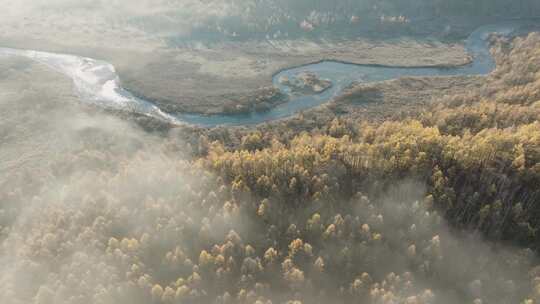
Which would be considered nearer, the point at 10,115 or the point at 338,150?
the point at 338,150

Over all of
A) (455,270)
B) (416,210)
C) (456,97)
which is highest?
(456,97)

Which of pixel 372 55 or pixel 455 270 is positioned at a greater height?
pixel 372 55

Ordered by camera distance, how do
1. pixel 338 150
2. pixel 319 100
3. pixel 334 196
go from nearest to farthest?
pixel 334 196
pixel 338 150
pixel 319 100

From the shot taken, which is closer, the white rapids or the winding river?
the winding river

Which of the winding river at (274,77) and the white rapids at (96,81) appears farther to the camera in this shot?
the white rapids at (96,81)

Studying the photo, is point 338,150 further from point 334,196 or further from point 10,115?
point 10,115

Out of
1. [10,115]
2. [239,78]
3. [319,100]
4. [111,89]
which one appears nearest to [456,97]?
[319,100]

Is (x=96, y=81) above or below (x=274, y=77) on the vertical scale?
below

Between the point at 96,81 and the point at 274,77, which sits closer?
the point at 96,81
